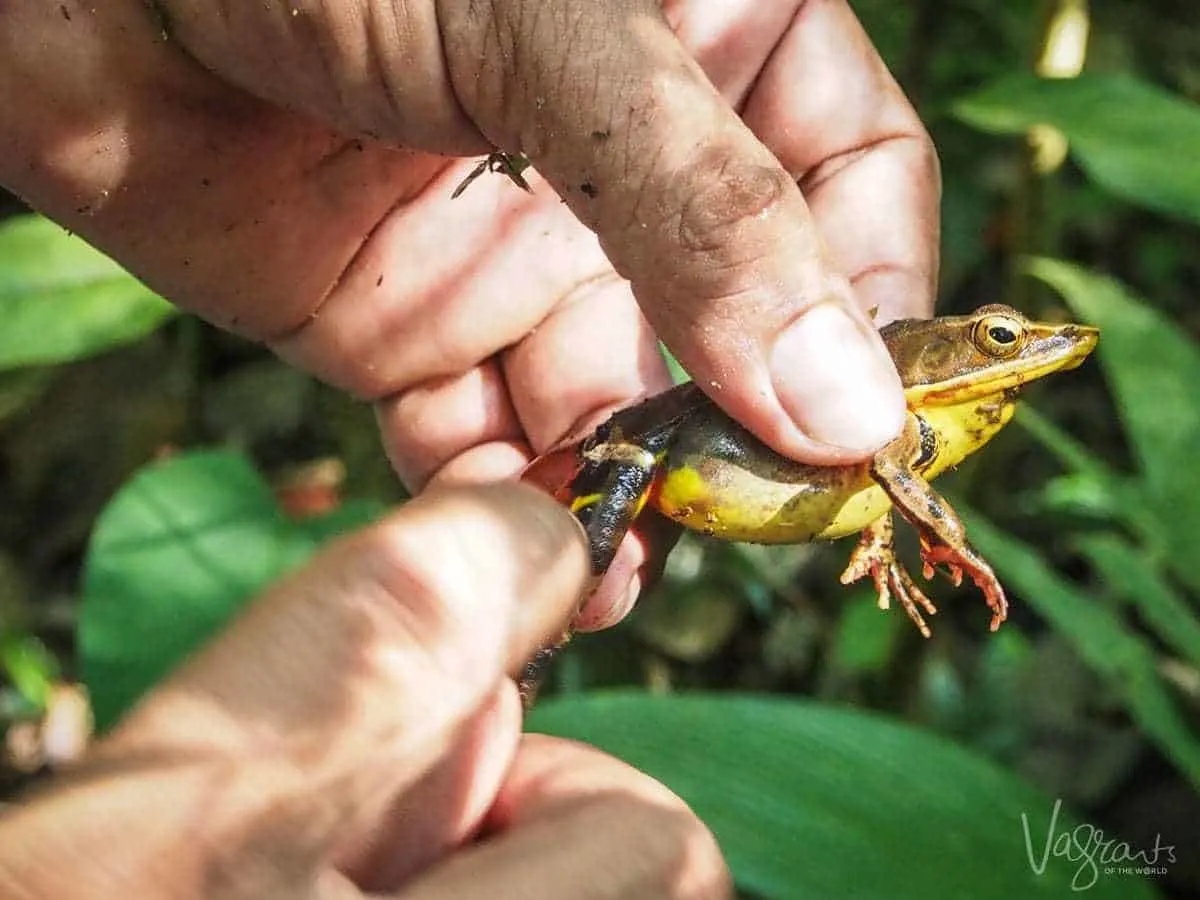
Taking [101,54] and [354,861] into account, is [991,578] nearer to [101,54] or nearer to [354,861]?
[354,861]

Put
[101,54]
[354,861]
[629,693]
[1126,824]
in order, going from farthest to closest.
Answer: [1126,824], [629,693], [101,54], [354,861]

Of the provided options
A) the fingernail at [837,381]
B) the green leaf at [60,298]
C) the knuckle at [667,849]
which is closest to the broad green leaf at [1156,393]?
the fingernail at [837,381]

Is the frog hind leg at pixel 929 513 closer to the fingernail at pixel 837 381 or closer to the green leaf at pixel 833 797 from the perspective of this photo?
the fingernail at pixel 837 381

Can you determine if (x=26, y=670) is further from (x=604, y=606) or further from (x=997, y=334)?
(x=997, y=334)

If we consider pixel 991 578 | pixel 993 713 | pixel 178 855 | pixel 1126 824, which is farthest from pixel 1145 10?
pixel 178 855

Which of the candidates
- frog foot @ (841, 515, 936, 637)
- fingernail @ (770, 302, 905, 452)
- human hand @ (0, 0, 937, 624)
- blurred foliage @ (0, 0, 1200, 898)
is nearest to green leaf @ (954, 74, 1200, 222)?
blurred foliage @ (0, 0, 1200, 898)

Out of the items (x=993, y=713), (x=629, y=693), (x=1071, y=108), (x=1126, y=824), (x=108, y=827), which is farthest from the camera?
(x=993, y=713)

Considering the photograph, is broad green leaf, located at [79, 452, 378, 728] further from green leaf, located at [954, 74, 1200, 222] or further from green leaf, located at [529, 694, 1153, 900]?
green leaf, located at [954, 74, 1200, 222]
